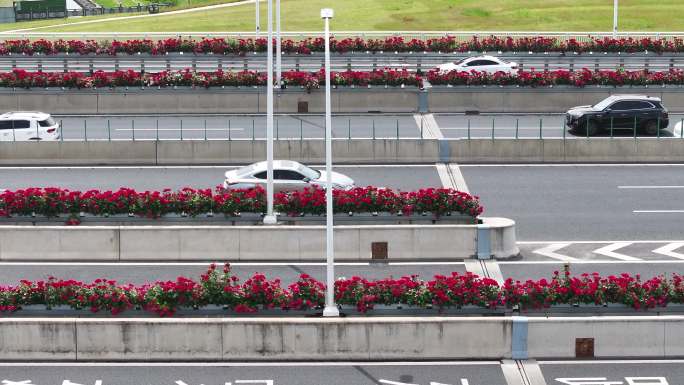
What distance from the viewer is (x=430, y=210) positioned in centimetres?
3344

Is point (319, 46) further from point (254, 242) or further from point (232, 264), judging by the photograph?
point (232, 264)

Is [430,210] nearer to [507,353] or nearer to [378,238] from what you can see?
→ [378,238]

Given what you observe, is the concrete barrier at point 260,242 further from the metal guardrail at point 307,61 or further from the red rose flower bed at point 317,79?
the metal guardrail at point 307,61

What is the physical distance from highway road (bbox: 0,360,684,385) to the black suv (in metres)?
23.7

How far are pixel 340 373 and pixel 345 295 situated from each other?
2.20 meters

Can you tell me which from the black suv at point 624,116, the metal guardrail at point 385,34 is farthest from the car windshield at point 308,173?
the metal guardrail at point 385,34

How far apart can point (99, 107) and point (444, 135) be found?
1550cm

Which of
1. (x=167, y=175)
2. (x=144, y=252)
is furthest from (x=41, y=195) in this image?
(x=167, y=175)

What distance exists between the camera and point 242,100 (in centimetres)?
5259

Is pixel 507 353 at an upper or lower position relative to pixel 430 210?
lower

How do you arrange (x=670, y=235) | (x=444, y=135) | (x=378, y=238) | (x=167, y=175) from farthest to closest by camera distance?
1. (x=444, y=135)
2. (x=167, y=175)
3. (x=670, y=235)
4. (x=378, y=238)

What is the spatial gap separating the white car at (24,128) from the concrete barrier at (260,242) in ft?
46.0

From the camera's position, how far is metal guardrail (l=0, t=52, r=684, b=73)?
63.9 metres

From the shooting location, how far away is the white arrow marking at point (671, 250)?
3266 cm
